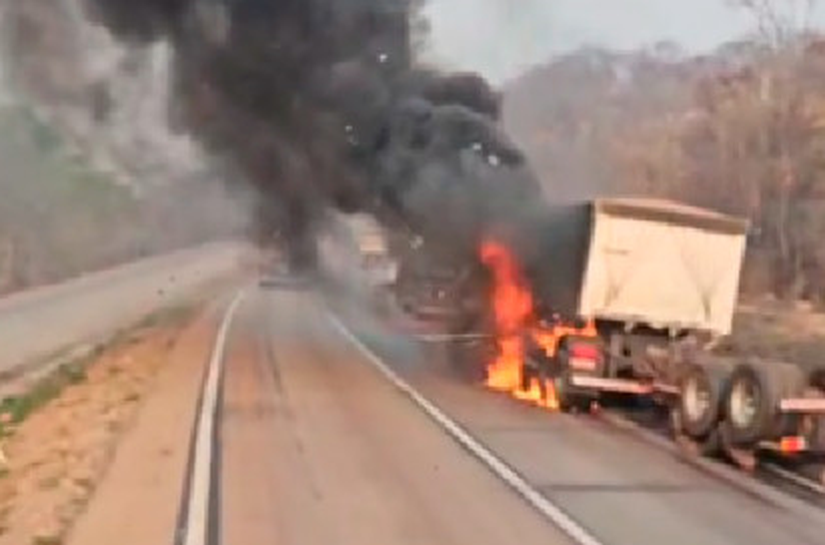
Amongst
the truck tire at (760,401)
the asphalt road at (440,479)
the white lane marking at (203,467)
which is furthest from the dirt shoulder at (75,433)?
→ the truck tire at (760,401)

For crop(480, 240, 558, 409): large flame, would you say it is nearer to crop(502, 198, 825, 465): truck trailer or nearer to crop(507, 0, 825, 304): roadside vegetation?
crop(502, 198, 825, 465): truck trailer

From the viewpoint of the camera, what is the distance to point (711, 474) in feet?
42.0

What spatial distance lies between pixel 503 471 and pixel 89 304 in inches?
1403

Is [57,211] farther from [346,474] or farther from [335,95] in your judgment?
[346,474]

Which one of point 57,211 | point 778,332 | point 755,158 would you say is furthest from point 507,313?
point 57,211

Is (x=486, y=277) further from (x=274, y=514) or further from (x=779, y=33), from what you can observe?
(x=779, y=33)

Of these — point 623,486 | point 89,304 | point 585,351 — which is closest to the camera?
point 623,486

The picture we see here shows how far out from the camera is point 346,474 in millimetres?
12094

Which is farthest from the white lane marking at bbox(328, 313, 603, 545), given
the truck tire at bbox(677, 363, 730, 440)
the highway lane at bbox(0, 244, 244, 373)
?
the highway lane at bbox(0, 244, 244, 373)

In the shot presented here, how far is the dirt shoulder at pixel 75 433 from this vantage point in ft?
34.3

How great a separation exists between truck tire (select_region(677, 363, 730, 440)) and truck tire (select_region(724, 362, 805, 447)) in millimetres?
221

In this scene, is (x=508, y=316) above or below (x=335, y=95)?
below

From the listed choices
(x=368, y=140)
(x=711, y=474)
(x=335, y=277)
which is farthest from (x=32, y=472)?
(x=335, y=277)

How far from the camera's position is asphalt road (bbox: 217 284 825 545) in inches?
385
